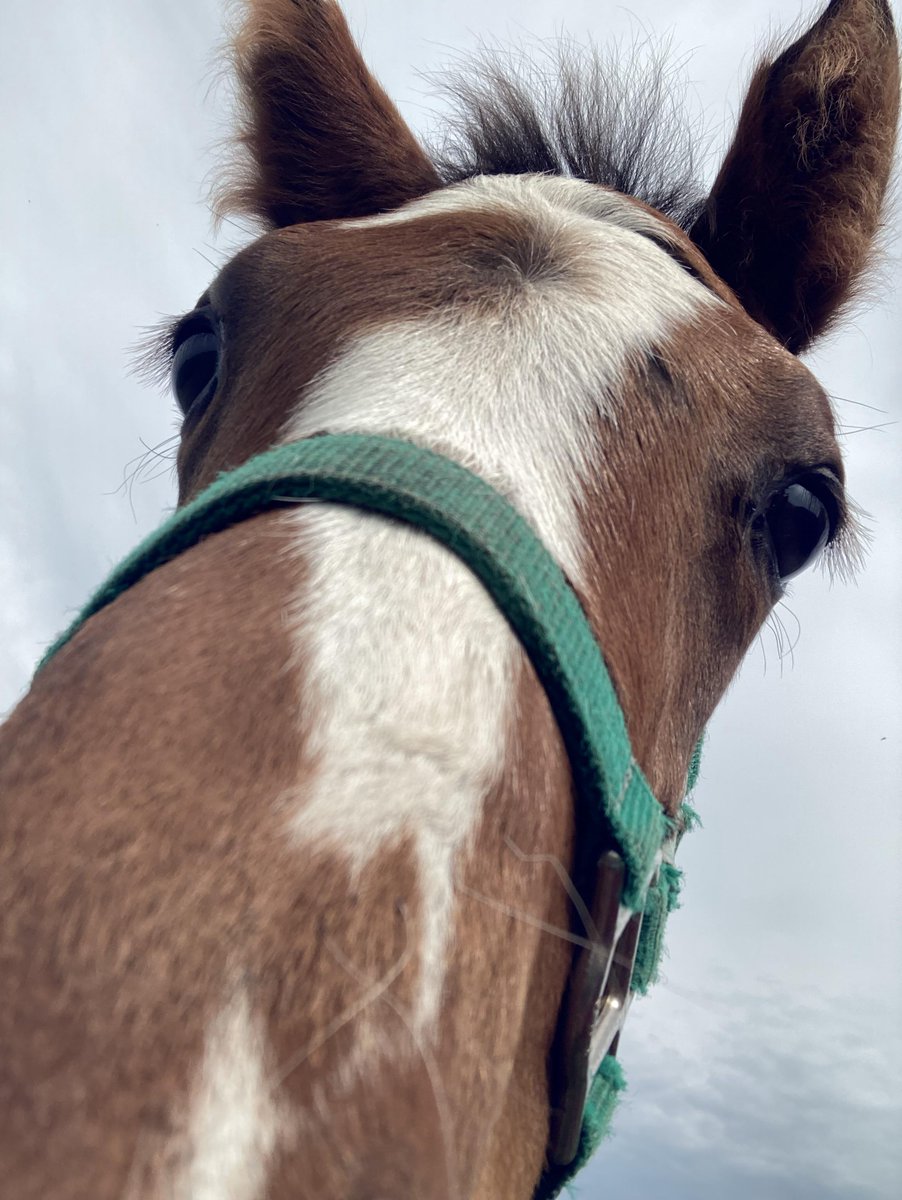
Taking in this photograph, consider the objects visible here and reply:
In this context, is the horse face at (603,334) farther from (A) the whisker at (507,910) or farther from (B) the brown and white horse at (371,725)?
(A) the whisker at (507,910)

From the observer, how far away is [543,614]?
1.09 metres

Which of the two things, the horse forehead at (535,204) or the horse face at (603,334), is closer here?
the horse face at (603,334)

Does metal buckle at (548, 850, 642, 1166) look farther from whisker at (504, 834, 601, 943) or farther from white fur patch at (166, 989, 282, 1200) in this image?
white fur patch at (166, 989, 282, 1200)

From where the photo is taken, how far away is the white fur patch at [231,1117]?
0.68m

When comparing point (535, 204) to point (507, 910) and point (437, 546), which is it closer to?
point (437, 546)

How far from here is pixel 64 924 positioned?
2.45 feet

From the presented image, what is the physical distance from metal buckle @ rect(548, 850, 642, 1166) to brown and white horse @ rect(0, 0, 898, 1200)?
33mm

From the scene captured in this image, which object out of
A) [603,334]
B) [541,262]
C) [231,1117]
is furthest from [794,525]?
[231,1117]

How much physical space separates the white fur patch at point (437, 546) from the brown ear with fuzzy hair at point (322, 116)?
1.13 ft

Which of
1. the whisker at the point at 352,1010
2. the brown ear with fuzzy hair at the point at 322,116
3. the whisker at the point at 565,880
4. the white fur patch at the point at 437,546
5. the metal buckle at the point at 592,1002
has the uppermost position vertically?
the brown ear with fuzzy hair at the point at 322,116

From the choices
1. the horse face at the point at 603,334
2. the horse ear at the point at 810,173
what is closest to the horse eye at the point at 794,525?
the horse face at the point at 603,334

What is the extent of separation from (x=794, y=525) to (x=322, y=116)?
1596mm

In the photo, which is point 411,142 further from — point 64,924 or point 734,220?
point 64,924

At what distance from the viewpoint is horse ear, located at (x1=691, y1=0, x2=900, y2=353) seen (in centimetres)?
225
